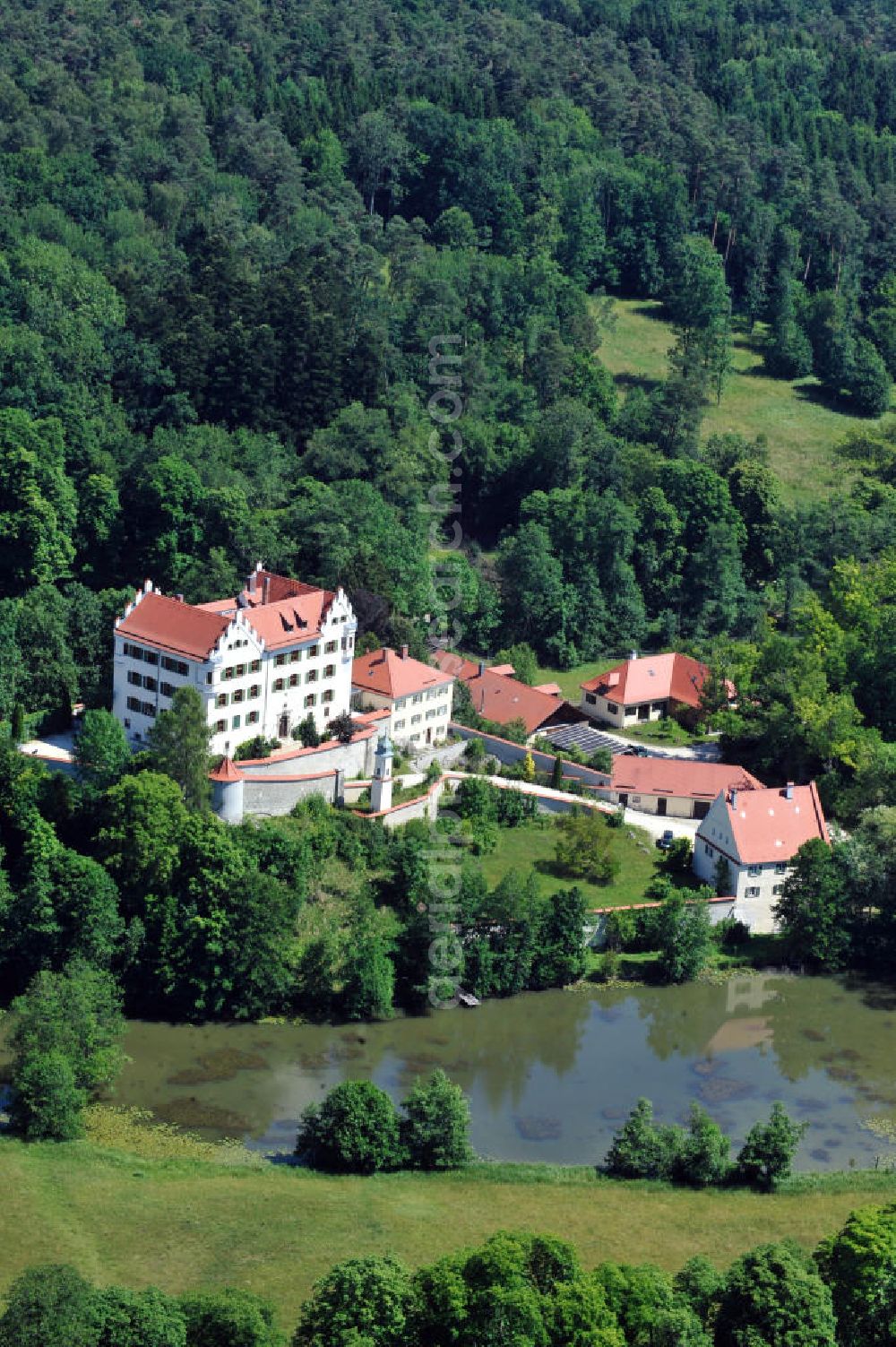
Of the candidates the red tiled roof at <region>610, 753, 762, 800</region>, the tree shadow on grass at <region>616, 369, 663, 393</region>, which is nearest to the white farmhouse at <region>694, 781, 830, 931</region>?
the red tiled roof at <region>610, 753, 762, 800</region>

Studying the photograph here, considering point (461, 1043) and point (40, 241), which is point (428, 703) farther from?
point (40, 241)

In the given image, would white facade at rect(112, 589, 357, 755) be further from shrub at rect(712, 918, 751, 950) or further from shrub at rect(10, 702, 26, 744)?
shrub at rect(712, 918, 751, 950)

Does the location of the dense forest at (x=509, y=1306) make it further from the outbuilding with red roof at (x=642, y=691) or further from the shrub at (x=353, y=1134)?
the outbuilding with red roof at (x=642, y=691)

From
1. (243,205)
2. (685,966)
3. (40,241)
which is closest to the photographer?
(685,966)

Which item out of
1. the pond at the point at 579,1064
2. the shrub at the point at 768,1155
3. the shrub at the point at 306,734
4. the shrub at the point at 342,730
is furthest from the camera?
the shrub at the point at 342,730

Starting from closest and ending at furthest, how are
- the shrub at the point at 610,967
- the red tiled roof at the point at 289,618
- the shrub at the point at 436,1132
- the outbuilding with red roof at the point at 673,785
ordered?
the shrub at the point at 436,1132 < the shrub at the point at 610,967 < the red tiled roof at the point at 289,618 < the outbuilding with red roof at the point at 673,785

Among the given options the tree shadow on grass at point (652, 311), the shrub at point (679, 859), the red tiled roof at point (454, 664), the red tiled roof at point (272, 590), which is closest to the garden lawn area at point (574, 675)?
the red tiled roof at point (454, 664)

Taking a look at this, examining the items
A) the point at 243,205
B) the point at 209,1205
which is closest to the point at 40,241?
the point at 243,205
